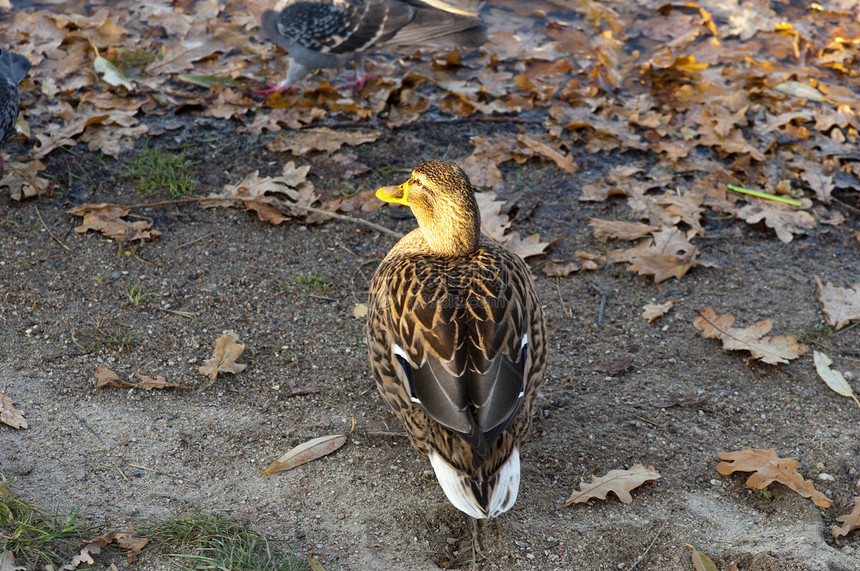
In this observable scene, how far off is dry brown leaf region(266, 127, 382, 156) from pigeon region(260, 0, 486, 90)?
0.86m

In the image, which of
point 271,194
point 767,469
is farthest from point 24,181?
point 767,469

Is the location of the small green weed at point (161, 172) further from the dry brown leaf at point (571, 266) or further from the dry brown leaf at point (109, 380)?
the dry brown leaf at point (571, 266)

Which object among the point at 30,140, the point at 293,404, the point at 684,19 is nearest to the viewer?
the point at 293,404

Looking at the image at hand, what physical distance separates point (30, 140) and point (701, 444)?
4.74 meters

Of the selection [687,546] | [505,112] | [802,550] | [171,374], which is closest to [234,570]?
[171,374]

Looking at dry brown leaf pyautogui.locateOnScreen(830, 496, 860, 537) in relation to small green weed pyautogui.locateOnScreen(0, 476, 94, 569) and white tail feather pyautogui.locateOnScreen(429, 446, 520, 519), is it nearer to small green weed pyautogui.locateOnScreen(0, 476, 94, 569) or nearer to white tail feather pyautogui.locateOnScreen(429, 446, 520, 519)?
white tail feather pyautogui.locateOnScreen(429, 446, 520, 519)

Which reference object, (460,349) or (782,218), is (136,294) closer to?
(460,349)

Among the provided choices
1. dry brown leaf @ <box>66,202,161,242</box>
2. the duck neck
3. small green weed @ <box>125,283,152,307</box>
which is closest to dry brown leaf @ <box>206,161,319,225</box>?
dry brown leaf @ <box>66,202,161,242</box>

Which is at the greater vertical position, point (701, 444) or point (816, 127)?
point (816, 127)

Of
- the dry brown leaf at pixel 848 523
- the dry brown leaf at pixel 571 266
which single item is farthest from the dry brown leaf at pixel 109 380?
the dry brown leaf at pixel 848 523

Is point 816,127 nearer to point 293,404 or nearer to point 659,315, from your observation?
point 659,315

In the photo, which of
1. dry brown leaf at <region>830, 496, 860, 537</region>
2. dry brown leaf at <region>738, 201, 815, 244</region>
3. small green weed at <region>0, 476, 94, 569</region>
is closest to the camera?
small green weed at <region>0, 476, 94, 569</region>

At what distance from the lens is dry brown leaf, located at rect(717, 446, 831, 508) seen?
302 centimetres

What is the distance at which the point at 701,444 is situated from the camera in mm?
3395
